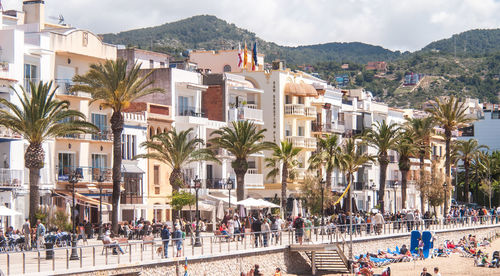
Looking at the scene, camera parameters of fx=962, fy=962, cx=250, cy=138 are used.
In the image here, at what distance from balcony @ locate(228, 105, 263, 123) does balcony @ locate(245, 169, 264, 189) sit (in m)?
3.76

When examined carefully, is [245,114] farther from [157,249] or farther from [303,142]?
[157,249]

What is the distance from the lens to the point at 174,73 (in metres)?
61.0

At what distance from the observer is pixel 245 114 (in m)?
67.2

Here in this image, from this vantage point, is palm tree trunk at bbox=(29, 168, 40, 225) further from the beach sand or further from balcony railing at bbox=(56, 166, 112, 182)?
the beach sand

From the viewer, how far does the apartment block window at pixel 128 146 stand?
54812mm

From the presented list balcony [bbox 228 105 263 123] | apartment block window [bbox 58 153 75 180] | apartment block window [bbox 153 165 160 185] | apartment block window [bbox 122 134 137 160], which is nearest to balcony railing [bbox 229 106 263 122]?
balcony [bbox 228 105 263 123]

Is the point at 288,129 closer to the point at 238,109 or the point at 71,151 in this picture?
the point at 238,109

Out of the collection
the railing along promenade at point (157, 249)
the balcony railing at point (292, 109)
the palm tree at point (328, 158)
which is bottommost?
the railing along promenade at point (157, 249)

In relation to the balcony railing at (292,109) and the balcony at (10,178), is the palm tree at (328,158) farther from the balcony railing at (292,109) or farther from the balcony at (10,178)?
the balcony at (10,178)

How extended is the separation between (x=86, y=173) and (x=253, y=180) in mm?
17391

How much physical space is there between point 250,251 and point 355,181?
43.2 meters

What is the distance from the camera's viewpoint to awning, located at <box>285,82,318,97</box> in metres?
71.8

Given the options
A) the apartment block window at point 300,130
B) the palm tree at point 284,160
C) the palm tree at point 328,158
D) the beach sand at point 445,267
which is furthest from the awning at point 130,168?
the apartment block window at point 300,130

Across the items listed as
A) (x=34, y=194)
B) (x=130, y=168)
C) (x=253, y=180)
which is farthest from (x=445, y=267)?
(x=34, y=194)
